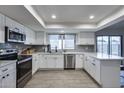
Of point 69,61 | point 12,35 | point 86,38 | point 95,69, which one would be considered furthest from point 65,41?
point 12,35

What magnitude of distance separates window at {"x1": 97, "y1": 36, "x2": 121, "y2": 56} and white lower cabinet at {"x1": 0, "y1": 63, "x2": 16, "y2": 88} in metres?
6.00

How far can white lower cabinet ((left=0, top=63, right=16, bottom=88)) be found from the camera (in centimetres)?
252

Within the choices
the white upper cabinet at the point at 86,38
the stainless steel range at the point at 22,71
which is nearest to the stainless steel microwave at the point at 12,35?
the stainless steel range at the point at 22,71

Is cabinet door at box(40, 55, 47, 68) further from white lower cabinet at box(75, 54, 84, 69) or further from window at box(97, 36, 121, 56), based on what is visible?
window at box(97, 36, 121, 56)

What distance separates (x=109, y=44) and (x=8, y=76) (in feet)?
22.4

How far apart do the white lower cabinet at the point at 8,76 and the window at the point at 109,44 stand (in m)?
6.00

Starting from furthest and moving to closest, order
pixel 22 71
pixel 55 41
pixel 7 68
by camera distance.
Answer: pixel 55 41 → pixel 22 71 → pixel 7 68

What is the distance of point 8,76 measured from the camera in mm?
2787

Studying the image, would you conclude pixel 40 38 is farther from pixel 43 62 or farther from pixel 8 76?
pixel 8 76

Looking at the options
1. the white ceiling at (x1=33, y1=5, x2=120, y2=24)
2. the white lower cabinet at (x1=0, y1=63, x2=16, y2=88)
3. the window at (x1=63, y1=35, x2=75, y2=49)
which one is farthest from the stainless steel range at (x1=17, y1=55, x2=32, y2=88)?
the window at (x1=63, y1=35, x2=75, y2=49)

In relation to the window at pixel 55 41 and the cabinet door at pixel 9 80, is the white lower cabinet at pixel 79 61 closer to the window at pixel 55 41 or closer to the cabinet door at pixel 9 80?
the window at pixel 55 41

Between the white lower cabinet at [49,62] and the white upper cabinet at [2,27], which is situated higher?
the white upper cabinet at [2,27]

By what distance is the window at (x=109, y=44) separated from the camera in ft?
26.8

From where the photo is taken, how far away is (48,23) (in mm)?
6484
